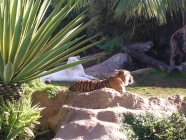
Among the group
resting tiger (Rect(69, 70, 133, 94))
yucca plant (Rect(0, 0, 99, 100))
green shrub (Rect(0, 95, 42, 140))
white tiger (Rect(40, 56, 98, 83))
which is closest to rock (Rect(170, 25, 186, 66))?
white tiger (Rect(40, 56, 98, 83))

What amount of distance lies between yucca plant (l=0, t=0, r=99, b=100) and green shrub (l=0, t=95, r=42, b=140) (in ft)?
0.55

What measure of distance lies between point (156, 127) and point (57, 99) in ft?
5.86

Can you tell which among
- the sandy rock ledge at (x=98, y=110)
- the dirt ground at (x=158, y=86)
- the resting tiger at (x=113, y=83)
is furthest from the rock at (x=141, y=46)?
the sandy rock ledge at (x=98, y=110)

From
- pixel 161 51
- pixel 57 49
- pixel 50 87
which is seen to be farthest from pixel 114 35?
pixel 57 49

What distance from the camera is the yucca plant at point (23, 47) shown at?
16.2 ft

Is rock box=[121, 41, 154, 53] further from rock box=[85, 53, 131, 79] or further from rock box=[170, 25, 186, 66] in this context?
rock box=[170, 25, 186, 66]

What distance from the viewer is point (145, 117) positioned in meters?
5.11

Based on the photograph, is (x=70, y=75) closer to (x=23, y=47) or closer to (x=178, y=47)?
(x=178, y=47)

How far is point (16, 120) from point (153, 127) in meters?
1.80

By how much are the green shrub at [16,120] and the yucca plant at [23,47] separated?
168 millimetres

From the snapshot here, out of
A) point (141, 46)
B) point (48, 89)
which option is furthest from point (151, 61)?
point (48, 89)

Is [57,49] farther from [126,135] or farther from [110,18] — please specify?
[110,18]

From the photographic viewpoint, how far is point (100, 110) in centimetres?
520

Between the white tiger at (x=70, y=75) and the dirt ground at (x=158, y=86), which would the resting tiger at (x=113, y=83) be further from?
the white tiger at (x=70, y=75)
